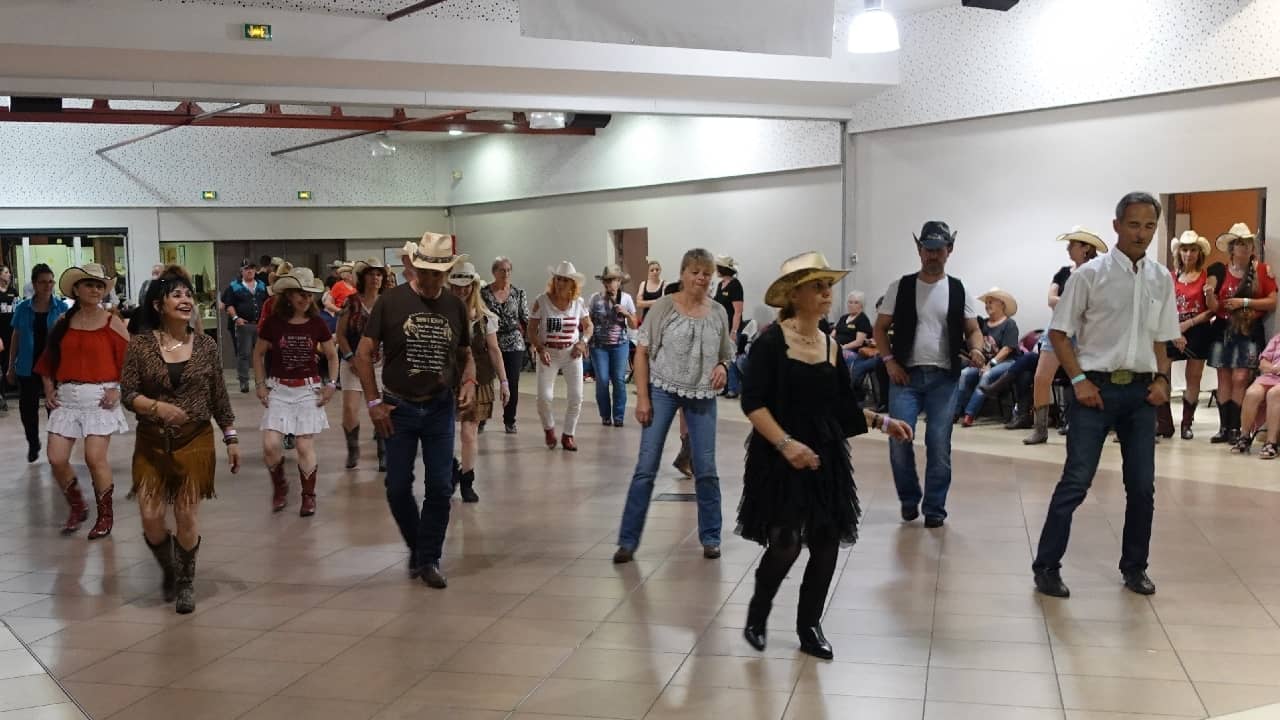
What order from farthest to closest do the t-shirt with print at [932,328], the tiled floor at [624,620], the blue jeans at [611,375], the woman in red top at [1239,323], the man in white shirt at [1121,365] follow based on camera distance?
the blue jeans at [611,375] → the woman in red top at [1239,323] → the t-shirt with print at [932,328] → the man in white shirt at [1121,365] → the tiled floor at [624,620]

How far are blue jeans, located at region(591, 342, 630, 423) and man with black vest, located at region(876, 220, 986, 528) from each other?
485 centimetres

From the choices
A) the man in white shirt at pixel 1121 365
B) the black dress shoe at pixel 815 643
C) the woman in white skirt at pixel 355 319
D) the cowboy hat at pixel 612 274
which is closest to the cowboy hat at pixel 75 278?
the woman in white skirt at pixel 355 319

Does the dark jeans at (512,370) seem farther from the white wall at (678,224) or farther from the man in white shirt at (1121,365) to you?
the man in white shirt at (1121,365)

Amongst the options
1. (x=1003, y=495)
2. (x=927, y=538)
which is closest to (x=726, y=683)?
(x=927, y=538)

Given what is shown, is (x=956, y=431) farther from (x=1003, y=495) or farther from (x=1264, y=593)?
(x=1264, y=593)

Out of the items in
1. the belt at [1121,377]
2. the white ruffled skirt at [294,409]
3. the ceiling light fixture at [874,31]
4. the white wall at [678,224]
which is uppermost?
the ceiling light fixture at [874,31]

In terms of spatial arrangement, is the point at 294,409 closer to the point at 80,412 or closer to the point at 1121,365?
the point at 80,412

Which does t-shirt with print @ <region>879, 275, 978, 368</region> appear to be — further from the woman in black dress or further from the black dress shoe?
the black dress shoe

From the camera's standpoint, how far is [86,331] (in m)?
7.21

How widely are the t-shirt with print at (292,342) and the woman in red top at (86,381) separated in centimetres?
84

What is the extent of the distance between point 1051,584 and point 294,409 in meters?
4.63

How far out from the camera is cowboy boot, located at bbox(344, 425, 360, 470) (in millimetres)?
9539

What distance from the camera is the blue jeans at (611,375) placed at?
11.7 metres

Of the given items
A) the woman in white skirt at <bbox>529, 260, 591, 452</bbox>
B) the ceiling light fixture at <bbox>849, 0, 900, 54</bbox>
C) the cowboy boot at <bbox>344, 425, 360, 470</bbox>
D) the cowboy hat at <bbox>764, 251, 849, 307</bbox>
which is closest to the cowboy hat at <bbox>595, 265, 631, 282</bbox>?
the woman in white skirt at <bbox>529, 260, 591, 452</bbox>
